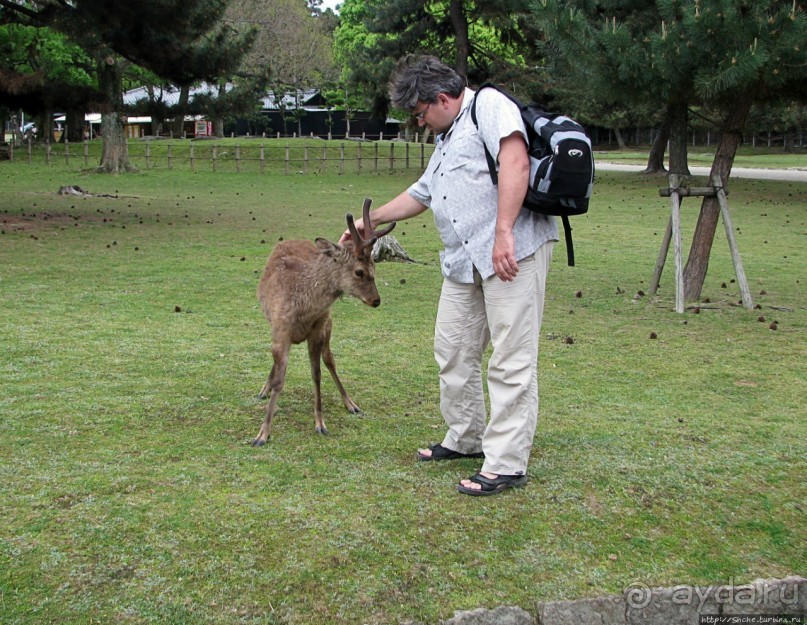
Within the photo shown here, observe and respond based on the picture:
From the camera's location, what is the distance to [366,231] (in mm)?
5027

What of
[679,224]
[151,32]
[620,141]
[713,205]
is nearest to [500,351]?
[679,224]

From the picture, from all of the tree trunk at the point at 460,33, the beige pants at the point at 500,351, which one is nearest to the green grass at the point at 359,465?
the beige pants at the point at 500,351

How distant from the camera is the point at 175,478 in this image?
4.30 meters

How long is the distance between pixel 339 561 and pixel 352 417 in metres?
2.00

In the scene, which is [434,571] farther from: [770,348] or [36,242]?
[36,242]

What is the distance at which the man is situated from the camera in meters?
3.96

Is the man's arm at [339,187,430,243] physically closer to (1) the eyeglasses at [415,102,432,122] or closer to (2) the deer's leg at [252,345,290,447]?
(1) the eyeglasses at [415,102,432,122]

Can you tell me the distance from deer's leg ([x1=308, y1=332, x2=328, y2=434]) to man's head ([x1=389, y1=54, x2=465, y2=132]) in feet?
5.72

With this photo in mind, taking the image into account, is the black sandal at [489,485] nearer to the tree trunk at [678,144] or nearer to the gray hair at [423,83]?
the gray hair at [423,83]

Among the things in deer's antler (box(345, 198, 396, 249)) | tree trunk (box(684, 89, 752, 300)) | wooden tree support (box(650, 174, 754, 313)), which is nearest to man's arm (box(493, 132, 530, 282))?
deer's antler (box(345, 198, 396, 249))

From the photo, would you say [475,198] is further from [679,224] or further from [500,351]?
[679,224]

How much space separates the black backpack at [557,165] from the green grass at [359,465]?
1.35 m

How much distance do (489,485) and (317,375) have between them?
1.56 m

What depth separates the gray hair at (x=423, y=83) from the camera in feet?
13.5
